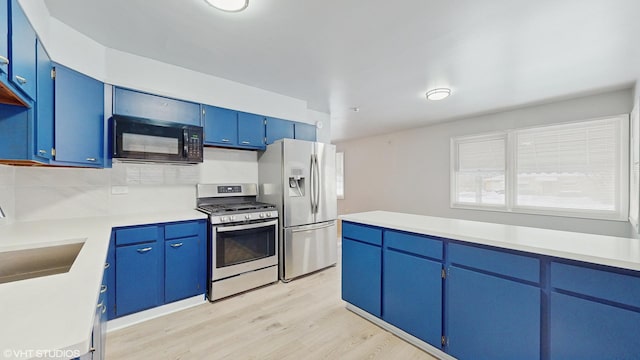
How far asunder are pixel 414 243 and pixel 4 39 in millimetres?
2595

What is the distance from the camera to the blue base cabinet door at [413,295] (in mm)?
1867

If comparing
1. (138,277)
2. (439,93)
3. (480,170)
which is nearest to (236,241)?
(138,277)

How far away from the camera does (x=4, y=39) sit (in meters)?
1.18

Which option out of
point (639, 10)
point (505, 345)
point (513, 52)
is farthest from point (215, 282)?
point (639, 10)

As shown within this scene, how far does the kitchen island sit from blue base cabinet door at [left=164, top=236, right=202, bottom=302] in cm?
169

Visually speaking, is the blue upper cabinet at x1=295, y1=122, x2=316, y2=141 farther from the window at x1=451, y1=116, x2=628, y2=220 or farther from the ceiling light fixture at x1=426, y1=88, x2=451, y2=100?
the window at x1=451, y1=116, x2=628, y2=220

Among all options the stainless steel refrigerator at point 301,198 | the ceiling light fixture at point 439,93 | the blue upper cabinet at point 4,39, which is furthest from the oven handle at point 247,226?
the ceiling light fixture at point 439,93

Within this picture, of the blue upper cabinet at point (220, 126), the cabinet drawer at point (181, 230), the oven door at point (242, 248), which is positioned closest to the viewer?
the cabinet drawer at point (181, 230)

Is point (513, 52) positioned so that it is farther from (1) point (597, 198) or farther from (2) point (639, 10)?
(1) point (597, 198)

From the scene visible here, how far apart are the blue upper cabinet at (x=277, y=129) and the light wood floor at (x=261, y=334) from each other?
2.01 m

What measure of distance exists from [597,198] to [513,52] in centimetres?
260

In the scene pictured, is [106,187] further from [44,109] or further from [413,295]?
[413,295]

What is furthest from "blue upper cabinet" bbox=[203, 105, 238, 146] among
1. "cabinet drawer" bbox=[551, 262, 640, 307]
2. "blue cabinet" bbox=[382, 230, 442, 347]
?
"cabinet drawer" bbox=[551, 262, 640, 307]

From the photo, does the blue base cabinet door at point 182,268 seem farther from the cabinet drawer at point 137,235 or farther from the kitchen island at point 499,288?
the kitchen island at point 499,288
